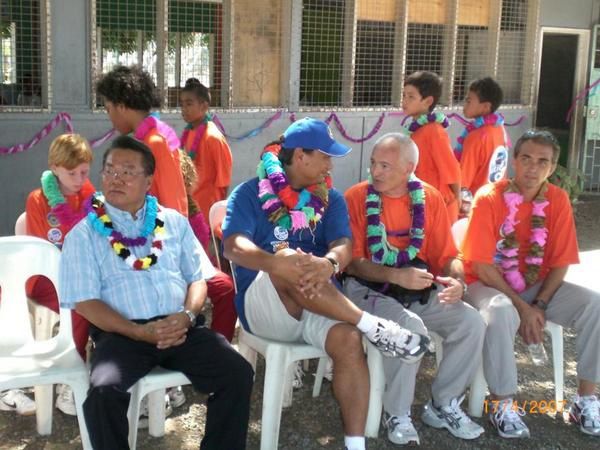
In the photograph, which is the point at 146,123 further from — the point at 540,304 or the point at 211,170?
the point at 540,304

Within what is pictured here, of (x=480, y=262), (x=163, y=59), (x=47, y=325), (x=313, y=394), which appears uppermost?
(x=163, y=59)

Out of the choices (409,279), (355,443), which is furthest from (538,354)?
(355,443)

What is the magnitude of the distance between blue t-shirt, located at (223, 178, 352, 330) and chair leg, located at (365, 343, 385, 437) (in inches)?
21.0

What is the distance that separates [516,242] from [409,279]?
2.24 feet

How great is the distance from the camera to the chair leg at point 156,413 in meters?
3.29

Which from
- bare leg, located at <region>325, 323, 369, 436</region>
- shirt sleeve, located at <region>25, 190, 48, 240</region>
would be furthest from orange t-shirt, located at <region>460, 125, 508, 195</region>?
shirt sleeve, located at <region>25, 190, 48, 240</region>

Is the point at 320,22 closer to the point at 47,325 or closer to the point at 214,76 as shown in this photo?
the point at 214,76

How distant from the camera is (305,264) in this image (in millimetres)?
3096

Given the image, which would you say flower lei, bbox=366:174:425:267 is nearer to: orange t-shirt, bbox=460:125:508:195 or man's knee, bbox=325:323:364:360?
man's knee, bbox=325:323:364:360

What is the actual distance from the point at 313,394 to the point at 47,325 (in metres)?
1.33

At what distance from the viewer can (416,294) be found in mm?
3562

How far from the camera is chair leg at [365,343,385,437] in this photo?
3258 mm

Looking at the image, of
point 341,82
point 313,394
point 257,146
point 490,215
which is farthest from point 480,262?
point 341,82

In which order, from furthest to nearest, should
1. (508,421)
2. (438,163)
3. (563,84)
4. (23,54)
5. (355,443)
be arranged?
(563,84), (23,54), (438,163), (508,421), (355,443)
